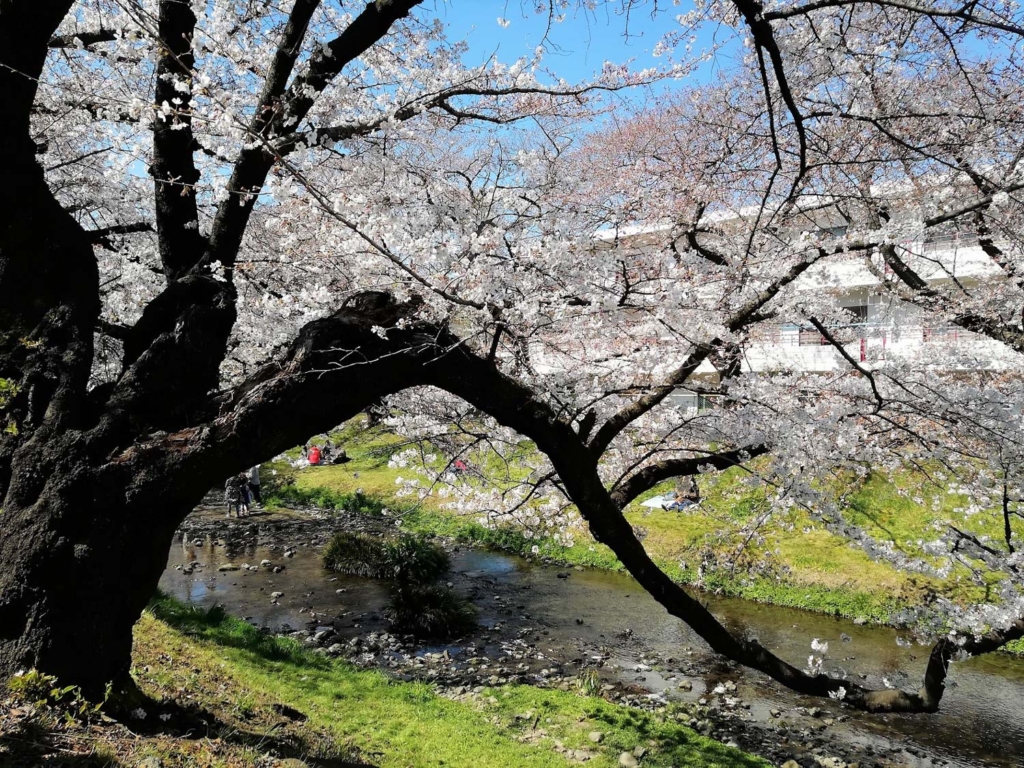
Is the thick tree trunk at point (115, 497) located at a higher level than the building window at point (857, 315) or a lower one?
lower

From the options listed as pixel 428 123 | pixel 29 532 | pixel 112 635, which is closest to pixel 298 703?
pixel 112 635

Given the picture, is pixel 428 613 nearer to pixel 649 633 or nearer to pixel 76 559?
pixel 649 633

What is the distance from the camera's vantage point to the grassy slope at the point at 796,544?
33.0 feet

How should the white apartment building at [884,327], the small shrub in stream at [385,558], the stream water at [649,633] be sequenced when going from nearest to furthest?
1. the white apartment building at [884,327]
2. the stream water at [649,633]
3. the small shrub in stream at [385,558]

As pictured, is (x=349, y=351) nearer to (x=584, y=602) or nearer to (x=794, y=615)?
(x=584, y=602)

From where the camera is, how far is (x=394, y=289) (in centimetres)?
444

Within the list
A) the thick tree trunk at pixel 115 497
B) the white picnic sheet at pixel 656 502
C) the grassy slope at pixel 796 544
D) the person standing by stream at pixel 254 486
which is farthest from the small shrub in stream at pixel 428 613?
the person standing by stream at pixel 254 486

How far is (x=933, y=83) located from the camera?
6.36 m

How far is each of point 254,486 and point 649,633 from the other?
39.5 ft

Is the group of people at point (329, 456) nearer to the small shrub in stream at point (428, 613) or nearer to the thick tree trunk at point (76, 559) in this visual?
the small shrub in stream at point (428, 613)

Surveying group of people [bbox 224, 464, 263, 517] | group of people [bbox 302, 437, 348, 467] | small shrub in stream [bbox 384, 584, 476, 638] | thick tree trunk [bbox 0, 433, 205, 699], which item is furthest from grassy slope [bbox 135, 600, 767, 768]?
group of people [bbox 302, 437, 348, 467]

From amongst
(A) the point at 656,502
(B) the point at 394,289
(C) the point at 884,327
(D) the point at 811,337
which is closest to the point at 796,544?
(A) the point at 656,502

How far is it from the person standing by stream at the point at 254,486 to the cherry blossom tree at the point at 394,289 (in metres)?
9.44

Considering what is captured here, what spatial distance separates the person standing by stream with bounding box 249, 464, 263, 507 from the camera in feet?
54.5
